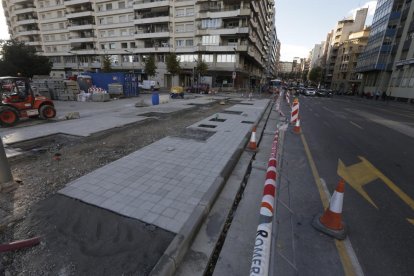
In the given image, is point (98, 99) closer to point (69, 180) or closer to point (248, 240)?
point (69, 180)

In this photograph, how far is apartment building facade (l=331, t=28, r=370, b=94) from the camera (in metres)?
65.9

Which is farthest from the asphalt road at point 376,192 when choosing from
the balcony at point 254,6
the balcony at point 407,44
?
the balcony at point 254,6

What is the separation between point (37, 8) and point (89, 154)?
78.0 metres

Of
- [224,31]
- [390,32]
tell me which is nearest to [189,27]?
[224,31]

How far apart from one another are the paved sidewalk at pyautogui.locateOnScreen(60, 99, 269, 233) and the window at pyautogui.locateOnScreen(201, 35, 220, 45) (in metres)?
39.9

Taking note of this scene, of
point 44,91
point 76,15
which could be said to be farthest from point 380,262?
point 76,15

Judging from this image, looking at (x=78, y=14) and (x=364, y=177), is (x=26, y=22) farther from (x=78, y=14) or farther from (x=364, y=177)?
(x=364, y=177)

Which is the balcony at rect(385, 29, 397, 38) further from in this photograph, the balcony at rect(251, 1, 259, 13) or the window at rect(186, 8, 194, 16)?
the window at rect(186, 8, 194, 16)

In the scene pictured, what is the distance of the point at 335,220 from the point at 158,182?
3.42 m

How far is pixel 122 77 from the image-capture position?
25.0 m

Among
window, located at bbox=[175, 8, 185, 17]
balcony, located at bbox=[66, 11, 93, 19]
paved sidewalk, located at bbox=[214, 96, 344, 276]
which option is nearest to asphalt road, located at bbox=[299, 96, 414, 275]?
paved sidewalk, located at bbox=[214, 96, 344, 276]

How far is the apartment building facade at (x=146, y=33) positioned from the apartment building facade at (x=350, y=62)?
36.9m

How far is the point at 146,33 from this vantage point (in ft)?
154

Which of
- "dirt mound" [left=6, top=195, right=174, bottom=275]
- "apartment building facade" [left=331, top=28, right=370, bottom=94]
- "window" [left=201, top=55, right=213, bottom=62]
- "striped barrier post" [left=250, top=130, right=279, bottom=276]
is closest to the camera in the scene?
"striped barrier post" [left=250, top=130, right=279, bottom=276]
